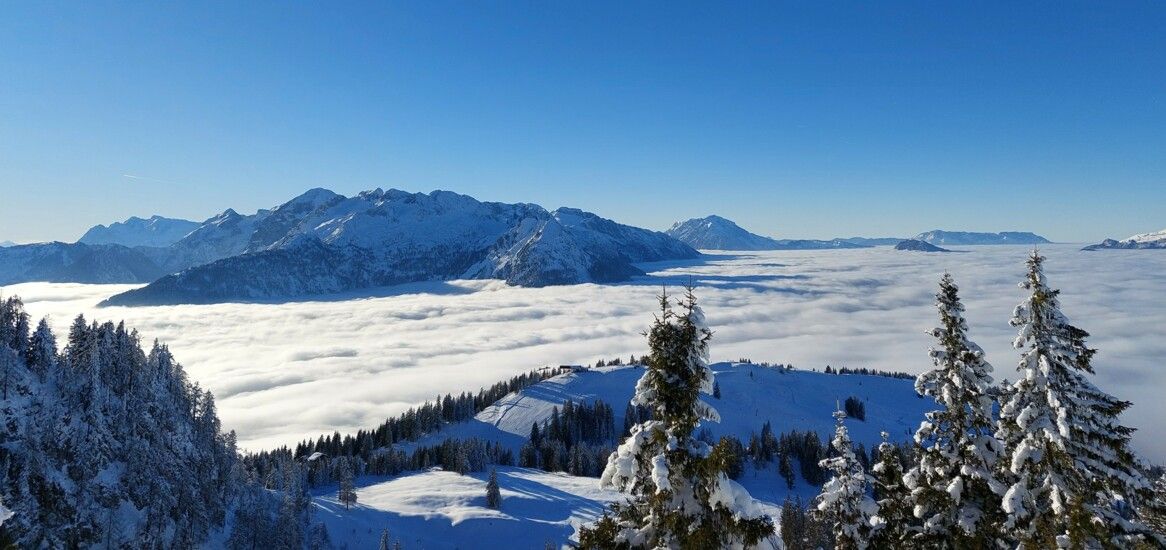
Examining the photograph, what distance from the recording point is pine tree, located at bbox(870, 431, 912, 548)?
73.5ft

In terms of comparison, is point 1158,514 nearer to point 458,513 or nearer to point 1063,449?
point 1063,449

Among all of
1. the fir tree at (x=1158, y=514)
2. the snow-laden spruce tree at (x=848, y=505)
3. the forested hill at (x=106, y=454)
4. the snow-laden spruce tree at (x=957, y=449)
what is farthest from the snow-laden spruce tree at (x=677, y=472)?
the forested hill at (x=106, y=454)

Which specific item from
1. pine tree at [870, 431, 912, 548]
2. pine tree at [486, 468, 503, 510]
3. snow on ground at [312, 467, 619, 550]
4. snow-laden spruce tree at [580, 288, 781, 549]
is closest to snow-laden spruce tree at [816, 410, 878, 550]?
pine tree at [870, 431, 912, 548]

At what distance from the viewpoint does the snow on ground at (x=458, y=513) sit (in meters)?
103

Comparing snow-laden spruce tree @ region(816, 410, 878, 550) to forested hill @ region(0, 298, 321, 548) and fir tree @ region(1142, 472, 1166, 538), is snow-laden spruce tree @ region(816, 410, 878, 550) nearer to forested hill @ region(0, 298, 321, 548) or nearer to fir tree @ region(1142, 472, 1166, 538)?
fir tree @ region(1142, 472, 1166, 538)

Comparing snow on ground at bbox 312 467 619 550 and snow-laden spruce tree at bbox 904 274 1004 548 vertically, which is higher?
snow-laden spruce tree at bbox 904 274 1004 548

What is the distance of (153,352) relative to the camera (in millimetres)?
100188

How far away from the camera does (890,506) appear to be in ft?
75.9

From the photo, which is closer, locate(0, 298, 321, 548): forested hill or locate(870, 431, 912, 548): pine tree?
locate(870, 431, 912, 548): pine tree

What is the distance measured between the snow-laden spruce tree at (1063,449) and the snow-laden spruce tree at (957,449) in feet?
3.73

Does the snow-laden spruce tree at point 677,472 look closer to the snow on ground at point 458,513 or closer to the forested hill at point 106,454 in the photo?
the forested hill at point 106,454

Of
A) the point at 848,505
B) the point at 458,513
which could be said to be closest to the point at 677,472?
the point at 848,505

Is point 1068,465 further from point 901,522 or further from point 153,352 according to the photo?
point 153,352

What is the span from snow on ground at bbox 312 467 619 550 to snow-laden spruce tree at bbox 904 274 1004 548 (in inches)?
3466
